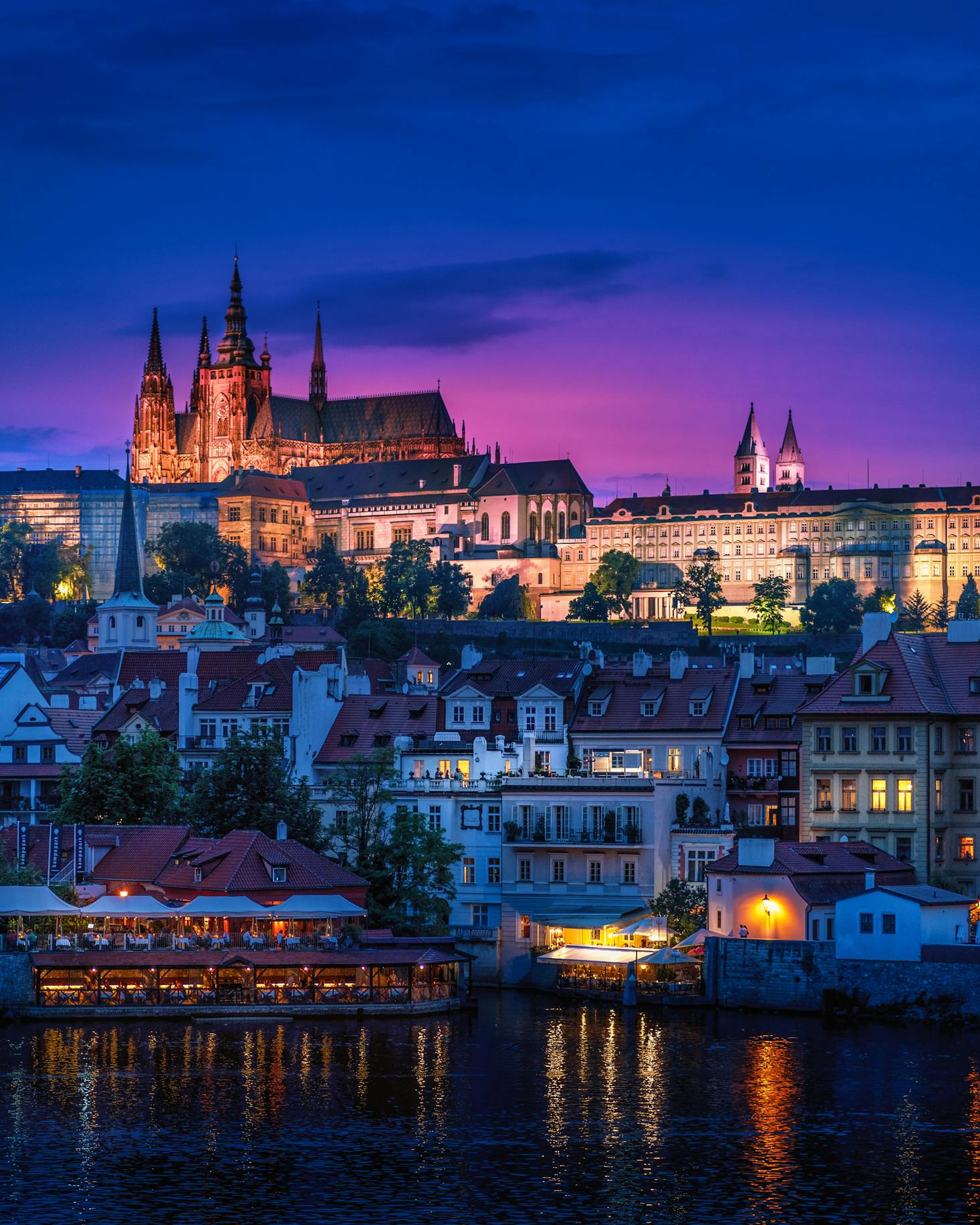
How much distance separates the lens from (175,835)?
292 ft

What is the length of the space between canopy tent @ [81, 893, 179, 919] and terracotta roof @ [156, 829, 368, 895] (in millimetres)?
2020

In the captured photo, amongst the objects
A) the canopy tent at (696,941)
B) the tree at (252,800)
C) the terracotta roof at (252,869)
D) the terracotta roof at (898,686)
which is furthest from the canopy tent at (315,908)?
the terracotta roof at (898,686)

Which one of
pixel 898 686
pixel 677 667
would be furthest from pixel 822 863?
pixel 677 667

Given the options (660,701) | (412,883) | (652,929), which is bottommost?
(652,929)

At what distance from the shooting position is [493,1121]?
62562 mm

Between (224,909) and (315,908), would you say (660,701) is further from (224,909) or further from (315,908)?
(224,909)

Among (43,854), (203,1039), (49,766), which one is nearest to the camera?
(203,1039)

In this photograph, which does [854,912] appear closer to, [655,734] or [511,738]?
[655,734]

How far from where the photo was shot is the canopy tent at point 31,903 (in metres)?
79.5

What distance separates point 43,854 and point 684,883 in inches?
947

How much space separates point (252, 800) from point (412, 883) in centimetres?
876

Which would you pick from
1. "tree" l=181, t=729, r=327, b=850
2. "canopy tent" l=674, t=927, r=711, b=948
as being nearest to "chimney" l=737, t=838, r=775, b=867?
"canopy tent" l=674, t=927, r=711, b=948

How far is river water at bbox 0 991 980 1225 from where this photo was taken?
2152 inches

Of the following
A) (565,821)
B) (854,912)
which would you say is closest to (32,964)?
(565,821)
